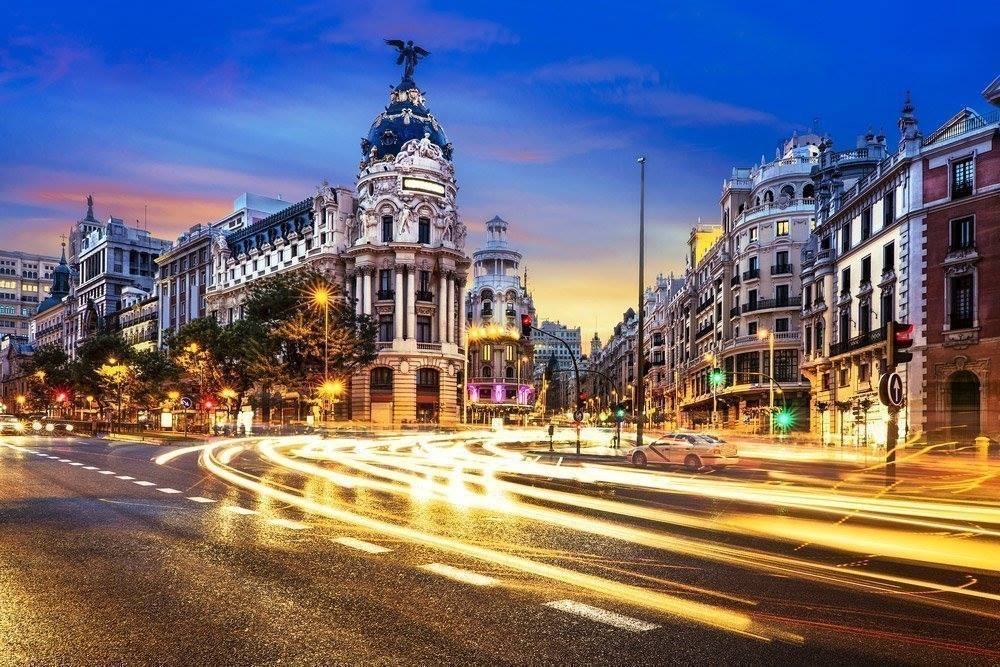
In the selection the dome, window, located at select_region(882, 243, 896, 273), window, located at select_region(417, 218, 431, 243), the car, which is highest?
the dome

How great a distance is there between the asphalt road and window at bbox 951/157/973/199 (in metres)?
33.6

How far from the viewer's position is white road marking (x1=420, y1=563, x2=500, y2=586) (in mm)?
8500

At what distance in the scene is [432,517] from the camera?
1363cm

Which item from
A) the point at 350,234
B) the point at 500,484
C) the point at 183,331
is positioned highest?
the point at 350,234

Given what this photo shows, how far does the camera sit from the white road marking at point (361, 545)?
10323 mm

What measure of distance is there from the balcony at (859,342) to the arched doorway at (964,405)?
16.2 ft

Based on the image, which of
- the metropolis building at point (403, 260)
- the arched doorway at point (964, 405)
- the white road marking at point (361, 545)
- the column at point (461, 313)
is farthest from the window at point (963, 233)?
the column at point (461, 313)

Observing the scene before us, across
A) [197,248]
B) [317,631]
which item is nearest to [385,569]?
[317,631]

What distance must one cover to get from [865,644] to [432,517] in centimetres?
832

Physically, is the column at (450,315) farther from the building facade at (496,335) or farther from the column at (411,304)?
the building facade at (496,335)

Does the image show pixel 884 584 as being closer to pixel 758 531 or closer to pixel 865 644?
pixel 865 644

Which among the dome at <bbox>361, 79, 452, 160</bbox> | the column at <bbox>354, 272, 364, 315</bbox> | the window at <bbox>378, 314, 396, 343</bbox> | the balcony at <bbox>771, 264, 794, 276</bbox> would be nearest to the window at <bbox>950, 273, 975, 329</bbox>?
the balcony at <bbox>771, 264, 794, 276</bbox>

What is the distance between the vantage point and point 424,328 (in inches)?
3078

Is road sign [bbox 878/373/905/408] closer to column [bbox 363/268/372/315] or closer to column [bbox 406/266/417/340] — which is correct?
column [bbox 406/266/417/340]
